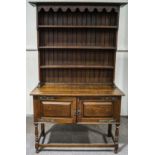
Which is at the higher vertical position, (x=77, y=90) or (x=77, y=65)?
(x=77, y=65)

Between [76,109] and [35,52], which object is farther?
[35,52]

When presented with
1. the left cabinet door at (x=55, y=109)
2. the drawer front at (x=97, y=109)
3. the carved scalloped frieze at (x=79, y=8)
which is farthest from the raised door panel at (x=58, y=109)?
the carved scalloped frieze at (x=79, y=8)

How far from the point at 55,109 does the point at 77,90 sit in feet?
1.22

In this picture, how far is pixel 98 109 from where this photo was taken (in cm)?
248

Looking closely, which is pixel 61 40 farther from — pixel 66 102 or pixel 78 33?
pixel 66 102

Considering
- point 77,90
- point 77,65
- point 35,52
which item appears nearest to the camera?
point 77,90

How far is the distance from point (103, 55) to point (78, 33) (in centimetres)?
46

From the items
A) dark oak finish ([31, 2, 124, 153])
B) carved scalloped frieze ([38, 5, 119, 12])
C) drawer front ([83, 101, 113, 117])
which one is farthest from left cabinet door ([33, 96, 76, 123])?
carved scalloped frieze ([38, 5, 119, 12])

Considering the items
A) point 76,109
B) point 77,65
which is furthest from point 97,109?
point 77,65

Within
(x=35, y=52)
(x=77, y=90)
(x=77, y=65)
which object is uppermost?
(x=35, y=52)

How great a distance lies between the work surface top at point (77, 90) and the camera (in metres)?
2.46

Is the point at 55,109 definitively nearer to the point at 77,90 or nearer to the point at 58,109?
the point at 58,109

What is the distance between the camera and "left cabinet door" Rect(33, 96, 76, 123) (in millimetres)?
2463
